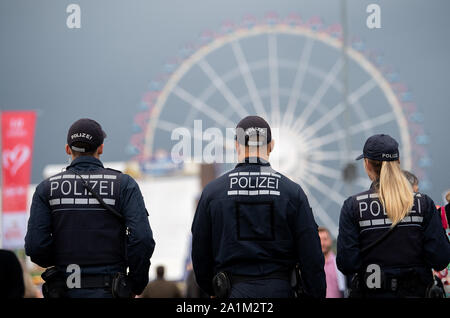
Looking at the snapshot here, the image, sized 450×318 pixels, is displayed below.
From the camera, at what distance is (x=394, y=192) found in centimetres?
457

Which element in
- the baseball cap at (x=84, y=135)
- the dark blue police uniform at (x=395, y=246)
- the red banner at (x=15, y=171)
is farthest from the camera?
the red banner at (x=15, y=171)

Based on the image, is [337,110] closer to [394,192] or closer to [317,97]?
[317,97]

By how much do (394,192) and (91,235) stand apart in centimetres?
190

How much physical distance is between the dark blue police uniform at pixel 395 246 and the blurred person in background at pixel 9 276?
202 cm

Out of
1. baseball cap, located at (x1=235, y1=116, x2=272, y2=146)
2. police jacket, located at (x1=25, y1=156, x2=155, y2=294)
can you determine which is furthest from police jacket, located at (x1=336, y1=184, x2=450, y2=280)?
police jacket, located at (x1=25, y1=156, x2=155, y2=294)

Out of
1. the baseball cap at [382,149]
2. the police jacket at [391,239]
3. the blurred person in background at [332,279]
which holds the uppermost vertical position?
the baseball cap at [382,149]

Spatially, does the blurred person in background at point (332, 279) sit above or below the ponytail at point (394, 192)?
below

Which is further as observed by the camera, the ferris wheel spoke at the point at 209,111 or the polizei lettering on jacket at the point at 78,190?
the ferris wheel spoke at the point at 209,111

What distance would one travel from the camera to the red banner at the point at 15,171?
15.9 meters

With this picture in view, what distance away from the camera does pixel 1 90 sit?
32344mm

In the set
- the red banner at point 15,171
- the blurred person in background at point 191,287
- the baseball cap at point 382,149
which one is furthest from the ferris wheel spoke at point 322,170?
the baseball cap at point 382,149

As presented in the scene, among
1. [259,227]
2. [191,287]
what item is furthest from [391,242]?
[191,287]

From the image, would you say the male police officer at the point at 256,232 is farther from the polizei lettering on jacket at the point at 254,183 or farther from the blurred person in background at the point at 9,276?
the blurred person in background at the point at 9,276
